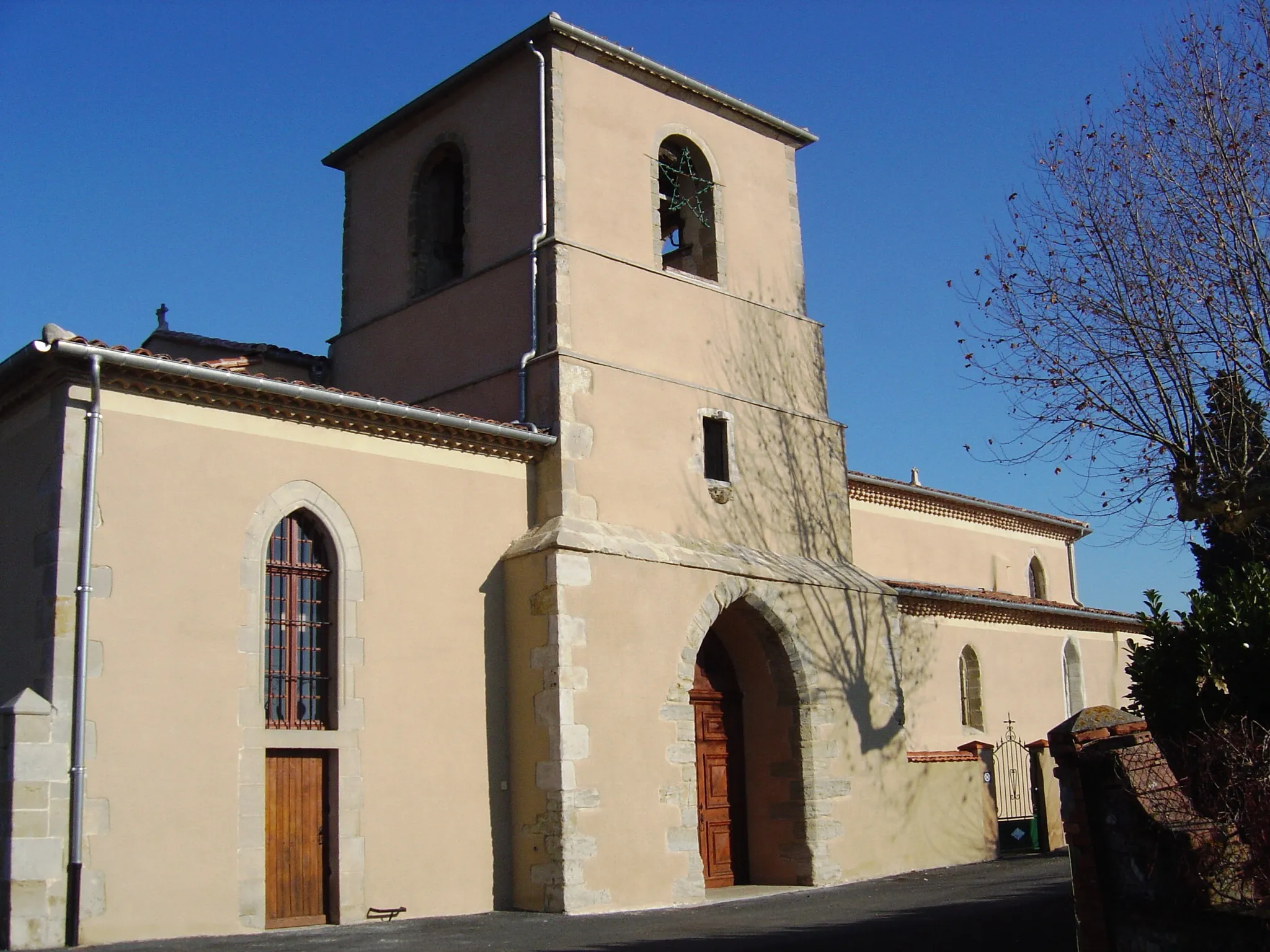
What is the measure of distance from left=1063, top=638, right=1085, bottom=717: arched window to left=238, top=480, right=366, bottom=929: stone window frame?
14235 millimetres

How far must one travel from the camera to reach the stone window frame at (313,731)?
12.0 meters

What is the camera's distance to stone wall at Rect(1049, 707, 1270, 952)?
7.53 m

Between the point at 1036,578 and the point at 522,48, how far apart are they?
1528cm

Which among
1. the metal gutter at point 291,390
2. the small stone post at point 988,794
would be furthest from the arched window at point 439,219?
the small stone post at point 988,794

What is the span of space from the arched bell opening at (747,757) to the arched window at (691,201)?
4.52 metres

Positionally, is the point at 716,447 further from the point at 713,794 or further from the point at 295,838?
the point at 295,838

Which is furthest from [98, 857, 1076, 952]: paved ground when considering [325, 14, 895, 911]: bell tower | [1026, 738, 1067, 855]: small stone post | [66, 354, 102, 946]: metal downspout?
[1026, 738, 1067, 855]: small stone post

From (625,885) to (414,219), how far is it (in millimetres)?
8902

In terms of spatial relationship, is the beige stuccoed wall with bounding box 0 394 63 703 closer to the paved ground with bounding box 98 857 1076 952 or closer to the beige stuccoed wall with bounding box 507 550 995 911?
the paved ground with bounding box 98 857 1076 952

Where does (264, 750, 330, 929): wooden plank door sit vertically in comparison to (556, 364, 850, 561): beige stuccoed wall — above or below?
below

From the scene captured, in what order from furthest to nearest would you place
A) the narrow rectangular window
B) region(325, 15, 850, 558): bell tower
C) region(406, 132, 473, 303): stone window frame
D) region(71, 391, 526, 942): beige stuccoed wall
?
1. region(406, 132, 473, 303): stone window frame
2. the narrow rectangular window
3. region(325, 15, 850, 558): bell tower
4. region(71, 391, 526, 942): beige stuccoed wall

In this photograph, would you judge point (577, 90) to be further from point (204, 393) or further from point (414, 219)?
point (204, 393)

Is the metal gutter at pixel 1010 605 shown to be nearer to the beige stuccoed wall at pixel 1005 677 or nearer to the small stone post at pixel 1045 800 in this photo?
the beige stuccoed wall at pixel 1005 677

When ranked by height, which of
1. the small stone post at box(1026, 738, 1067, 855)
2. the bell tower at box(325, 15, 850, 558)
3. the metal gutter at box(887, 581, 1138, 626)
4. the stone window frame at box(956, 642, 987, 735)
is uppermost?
the bell tower at box(325, 15, 850, 558)
